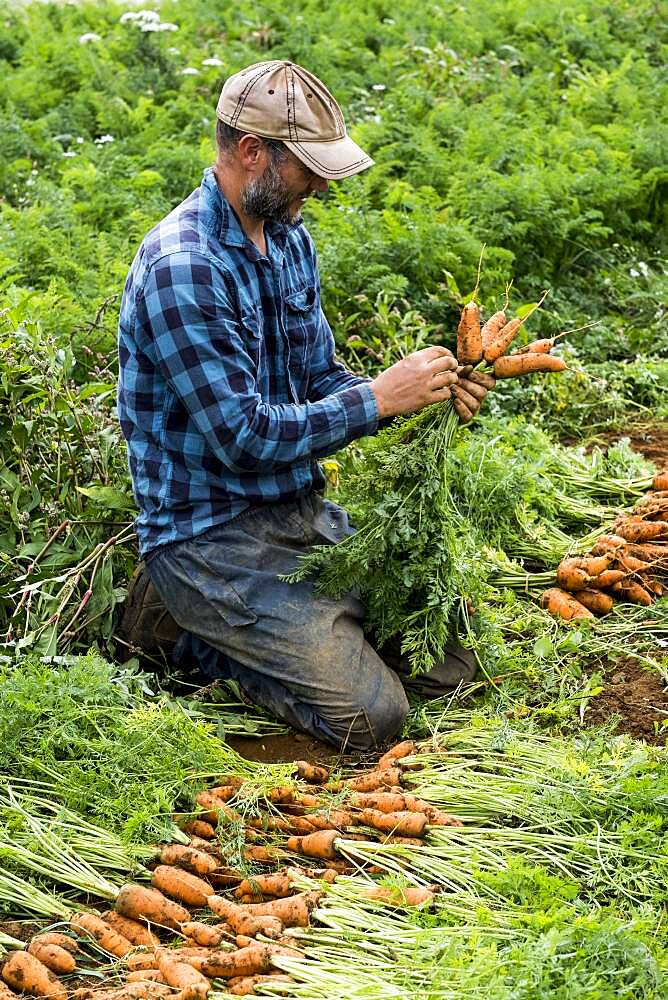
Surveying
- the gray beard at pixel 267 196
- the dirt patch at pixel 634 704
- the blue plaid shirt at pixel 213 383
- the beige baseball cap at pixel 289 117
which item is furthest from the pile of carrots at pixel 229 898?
the beige baseball cap at pixel 289 117

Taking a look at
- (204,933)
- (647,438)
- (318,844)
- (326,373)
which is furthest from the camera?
(647,438)

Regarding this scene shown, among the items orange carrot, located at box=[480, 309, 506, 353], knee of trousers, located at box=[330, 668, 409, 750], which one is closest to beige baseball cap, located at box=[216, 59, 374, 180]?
orange carrot, located at box=[480, 309, 506, 353]

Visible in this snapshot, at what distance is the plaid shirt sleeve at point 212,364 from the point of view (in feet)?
12.7

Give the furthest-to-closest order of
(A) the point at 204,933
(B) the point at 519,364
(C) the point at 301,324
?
(C) the point at 301,324, (B) the point at 519,364, (A) the point at 204,933

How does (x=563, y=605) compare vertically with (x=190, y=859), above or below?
below

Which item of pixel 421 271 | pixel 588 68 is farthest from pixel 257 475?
pixel 588 68

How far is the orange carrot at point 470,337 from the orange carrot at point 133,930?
2050 mm

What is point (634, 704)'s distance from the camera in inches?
166

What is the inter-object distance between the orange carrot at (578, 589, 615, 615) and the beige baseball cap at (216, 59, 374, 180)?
6.01ft

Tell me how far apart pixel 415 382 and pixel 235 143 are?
3.07 feet

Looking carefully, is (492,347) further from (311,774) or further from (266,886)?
(266,886)

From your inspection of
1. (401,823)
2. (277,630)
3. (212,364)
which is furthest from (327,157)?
(401,823)

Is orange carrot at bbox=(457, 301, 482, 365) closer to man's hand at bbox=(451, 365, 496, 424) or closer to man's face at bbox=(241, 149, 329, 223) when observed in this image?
man's hand at bbox=(451, 365, 496, 424)

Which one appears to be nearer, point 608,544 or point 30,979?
point 30,979
